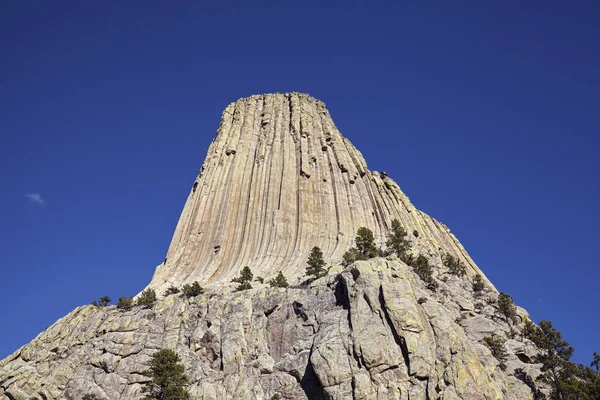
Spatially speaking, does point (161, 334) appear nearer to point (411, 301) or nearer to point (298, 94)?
point (411, 301)

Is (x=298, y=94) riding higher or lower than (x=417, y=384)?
higher

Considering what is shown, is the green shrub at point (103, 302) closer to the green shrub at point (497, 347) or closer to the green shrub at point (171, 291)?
the green shrub at point (171, 291)

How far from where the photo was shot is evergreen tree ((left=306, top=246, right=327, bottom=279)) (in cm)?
6725

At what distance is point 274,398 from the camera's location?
4928 centimetres

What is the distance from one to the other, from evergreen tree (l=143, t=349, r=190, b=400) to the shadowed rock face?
22.8 m

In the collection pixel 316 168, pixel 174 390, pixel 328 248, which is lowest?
pixel 174 390

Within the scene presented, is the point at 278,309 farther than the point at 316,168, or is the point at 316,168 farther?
the point at 316,168

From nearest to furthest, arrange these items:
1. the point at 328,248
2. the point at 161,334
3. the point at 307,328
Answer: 1. the point at 307,328
2. the point at 161,334
3. the point at 328,248

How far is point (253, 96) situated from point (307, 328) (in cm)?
6838

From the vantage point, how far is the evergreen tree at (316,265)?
67250mm

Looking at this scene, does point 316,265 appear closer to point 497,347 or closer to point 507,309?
point 507,309

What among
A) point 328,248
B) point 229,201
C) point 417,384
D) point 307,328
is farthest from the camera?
point 229,201

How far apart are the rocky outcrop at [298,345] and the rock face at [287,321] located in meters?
0.14

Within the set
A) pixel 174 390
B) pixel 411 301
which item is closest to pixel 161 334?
pixel 174 390
